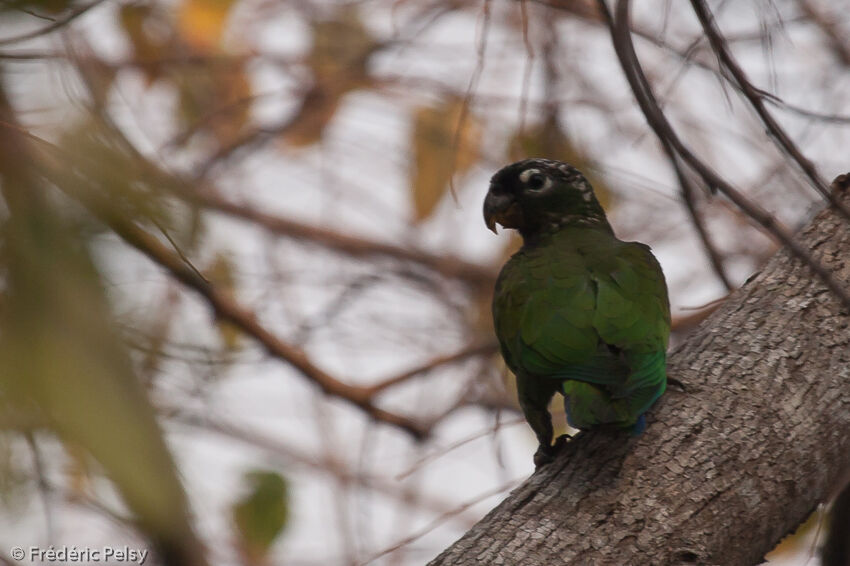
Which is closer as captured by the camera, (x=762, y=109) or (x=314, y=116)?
(x=762, y=109)

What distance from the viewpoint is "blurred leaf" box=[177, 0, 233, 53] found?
495 centimetres

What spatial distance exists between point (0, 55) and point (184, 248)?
370 mm

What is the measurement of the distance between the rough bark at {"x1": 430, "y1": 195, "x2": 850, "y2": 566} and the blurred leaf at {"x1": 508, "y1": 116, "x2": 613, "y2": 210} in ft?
7.37

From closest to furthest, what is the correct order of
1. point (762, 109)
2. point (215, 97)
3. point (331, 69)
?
point (762, 109), point (331, 69), point (215, 97)

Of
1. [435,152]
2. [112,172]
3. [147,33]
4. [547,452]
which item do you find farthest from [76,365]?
[147,33]

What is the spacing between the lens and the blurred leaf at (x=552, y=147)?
4855mm

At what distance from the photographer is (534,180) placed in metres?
3.60

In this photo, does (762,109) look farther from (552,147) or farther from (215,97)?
(215,97)

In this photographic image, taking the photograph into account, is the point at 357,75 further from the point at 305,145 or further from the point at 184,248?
the point at 184,248

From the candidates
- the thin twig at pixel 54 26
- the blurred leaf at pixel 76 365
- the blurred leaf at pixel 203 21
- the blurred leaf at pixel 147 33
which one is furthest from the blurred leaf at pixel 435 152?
the blurred leaf at pixel 76 365

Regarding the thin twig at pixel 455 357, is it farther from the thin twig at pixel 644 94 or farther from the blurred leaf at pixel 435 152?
the thin twig at pixel 644 94

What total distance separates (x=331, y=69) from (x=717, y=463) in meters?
4.08

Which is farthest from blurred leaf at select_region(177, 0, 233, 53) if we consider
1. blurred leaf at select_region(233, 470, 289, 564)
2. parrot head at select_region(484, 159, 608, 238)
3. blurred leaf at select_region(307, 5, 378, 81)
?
blurred leaf at select_region(233, 470, 289, 564)

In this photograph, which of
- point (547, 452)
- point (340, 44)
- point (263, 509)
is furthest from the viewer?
point (340, 44)
